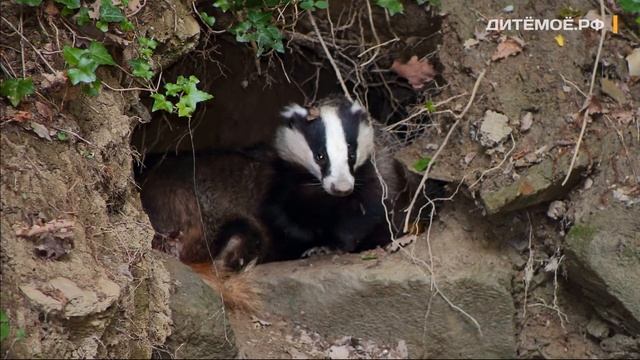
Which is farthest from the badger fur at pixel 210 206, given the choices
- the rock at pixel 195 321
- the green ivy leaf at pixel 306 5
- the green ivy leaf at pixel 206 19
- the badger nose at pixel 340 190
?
the green ivy leaf at pixel 306 5

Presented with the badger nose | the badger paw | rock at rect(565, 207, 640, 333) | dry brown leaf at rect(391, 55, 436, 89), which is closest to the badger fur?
the badger paw

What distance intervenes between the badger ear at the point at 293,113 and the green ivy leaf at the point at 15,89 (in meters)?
1.89

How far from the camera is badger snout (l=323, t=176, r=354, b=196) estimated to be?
4035 mm

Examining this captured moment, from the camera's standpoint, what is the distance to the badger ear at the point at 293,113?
4.51 metres

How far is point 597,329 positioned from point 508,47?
1.33 metres

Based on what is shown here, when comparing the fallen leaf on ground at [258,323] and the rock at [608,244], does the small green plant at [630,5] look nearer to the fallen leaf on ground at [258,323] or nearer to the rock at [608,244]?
the rock at [608,244]

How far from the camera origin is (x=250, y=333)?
4082mm

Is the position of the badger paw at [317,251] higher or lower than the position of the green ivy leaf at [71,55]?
lower

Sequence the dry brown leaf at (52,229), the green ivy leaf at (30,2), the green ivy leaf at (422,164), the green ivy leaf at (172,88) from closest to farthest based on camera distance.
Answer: the dry brown leaf at (52,229) → the green ivy leaf at (30,2) → the green ivy leaf at (172,88) → the green ivy leaf at (422,164)

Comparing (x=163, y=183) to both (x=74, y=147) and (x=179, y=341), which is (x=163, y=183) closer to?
(x=179, y=341)

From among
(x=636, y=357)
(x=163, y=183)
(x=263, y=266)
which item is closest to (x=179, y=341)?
(x=263, y=266)

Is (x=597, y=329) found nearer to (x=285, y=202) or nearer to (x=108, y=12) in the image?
(x=285, y=202)

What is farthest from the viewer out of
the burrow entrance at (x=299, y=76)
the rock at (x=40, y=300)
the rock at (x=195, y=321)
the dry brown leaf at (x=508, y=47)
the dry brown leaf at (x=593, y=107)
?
the burrow entrance at (x=299, y=76)

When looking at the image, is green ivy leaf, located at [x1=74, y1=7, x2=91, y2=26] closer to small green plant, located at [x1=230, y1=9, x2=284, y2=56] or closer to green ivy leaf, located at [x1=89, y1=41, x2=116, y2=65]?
green ivy leaf, located at [x1=89, y1=41, x2=116, y2=65]
